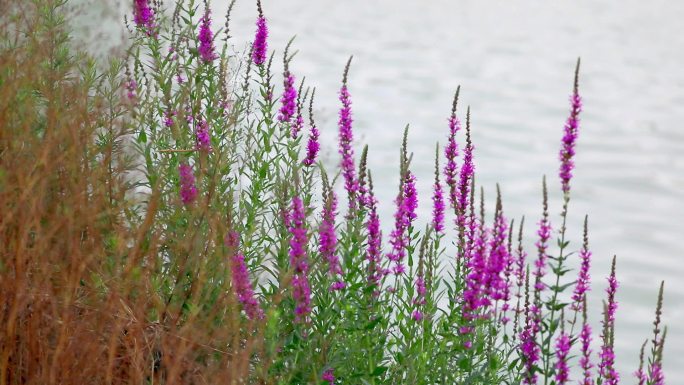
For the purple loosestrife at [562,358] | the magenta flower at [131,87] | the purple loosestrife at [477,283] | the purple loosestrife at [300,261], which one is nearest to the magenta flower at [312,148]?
the purple loosestrife at [300,261]

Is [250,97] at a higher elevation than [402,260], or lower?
higher

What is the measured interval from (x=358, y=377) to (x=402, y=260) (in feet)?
2.15

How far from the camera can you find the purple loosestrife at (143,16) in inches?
217

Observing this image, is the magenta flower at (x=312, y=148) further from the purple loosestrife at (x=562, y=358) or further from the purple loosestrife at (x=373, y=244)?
the purple loosestrife at (x=562, y=358)

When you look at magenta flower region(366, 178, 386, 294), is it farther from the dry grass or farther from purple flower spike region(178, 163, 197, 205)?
purple flower spike region(178, 163, 197, 205)

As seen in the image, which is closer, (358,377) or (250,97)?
(358,377)

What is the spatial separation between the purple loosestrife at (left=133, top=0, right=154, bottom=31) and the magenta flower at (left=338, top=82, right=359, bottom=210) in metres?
1.31

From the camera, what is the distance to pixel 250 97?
18.7ft

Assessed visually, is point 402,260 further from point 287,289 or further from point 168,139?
point 168,139

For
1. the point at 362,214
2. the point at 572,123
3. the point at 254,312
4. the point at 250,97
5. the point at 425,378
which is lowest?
the point at 425,378

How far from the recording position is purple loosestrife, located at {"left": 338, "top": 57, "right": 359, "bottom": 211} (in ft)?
15.3

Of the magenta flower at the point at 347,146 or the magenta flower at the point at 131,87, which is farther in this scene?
the magenta flower at the point at 131,87

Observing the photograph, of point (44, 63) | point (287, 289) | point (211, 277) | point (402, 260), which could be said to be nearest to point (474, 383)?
point (402, 260)

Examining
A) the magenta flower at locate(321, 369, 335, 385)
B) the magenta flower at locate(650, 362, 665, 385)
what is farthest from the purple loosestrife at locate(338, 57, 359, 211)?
the magenta flower at locate(650, 362, 665, 385)
